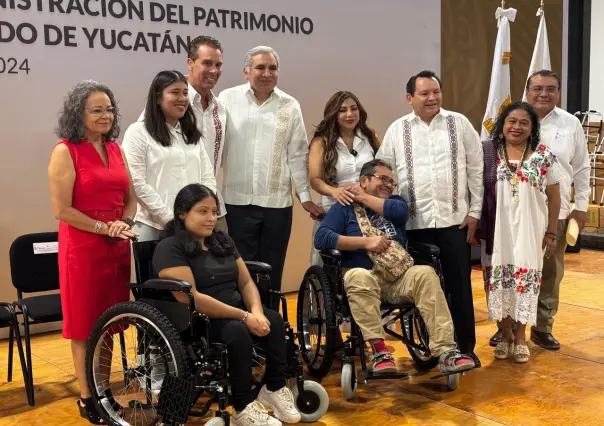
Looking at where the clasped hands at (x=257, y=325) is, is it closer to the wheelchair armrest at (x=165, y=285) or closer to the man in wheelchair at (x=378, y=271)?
the wheelchair armrest at (x=165, y=285)

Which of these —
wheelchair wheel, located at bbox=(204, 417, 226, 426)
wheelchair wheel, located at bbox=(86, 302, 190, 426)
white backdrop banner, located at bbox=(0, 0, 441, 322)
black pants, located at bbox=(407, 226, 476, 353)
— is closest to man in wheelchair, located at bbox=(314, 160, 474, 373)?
black pants, located at bbox=(407, 226, 476, 353)

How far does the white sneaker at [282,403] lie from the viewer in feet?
10.1

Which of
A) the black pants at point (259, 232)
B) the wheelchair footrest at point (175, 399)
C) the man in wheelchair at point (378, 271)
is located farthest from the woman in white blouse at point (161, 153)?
the wheelchair footrest at point (175, 399)

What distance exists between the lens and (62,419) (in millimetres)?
3312

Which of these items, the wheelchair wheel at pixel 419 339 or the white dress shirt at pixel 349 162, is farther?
the white dress shirt at pixel 349 162

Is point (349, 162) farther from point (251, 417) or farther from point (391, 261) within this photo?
point (251, 417)

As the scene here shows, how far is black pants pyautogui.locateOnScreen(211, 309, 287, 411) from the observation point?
9.41 feet

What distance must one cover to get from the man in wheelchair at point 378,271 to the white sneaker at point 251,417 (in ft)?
2.07

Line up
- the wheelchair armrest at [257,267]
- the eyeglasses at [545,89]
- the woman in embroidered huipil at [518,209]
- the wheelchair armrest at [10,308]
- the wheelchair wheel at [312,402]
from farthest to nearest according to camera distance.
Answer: the eyeglasses at [545,89], the woman in embroidered huipil at [518,209], the wheelchair armrest at [10,308], the wheelchair armrest at [257,267], the wheelchair wheel at [312,402]

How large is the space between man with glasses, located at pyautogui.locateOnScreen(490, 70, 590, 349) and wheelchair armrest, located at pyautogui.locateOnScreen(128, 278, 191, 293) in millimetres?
2153

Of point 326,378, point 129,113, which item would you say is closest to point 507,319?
point 326,378

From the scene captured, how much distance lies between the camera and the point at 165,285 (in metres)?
2.87

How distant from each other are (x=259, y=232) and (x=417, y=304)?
3.11 feet

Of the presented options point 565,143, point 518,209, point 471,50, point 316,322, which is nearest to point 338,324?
point 316,322
